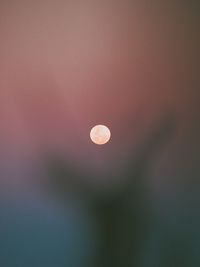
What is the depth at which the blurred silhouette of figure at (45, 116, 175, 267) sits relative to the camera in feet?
4.58

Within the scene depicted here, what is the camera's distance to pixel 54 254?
1386 mm

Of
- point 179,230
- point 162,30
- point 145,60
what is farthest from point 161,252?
point 162,30

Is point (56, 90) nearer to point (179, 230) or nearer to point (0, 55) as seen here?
point (0, 55)

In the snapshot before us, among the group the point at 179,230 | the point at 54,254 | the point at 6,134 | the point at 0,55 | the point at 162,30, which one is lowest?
the point at 54,254

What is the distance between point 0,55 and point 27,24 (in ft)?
0.64

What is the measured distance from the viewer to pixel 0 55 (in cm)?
133

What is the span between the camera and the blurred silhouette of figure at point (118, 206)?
1.40m

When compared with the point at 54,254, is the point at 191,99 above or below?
above

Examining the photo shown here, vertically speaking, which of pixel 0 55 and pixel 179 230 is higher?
pixel 0 55

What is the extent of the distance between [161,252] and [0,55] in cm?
125

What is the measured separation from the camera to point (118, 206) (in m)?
1.42

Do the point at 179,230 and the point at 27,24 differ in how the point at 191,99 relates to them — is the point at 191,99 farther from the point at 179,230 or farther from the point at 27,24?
the point at 27,24

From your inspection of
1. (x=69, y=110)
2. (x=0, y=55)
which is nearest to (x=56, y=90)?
(x=69, y=110)

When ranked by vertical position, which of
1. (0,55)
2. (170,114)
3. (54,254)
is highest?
(0,55)
